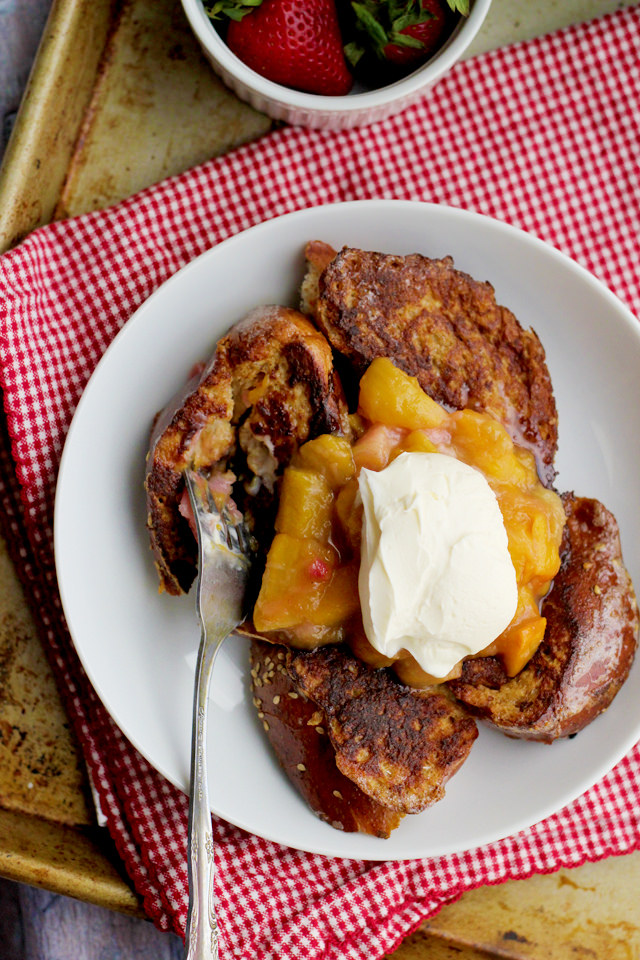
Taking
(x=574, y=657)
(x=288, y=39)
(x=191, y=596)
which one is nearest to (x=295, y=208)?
(x=288, y=39)

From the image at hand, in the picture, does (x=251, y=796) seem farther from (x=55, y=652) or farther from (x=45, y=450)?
(x=45, y=450)

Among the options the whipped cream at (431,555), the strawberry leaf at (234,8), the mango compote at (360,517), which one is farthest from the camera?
the strawberry leaf at (234,8)

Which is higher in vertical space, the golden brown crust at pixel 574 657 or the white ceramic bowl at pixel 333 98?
the white ceramic bowl at pixel 333 98

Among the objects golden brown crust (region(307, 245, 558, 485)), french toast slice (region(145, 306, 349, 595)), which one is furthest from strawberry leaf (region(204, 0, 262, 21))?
french toast slice (region(145, 306, 349, 595))

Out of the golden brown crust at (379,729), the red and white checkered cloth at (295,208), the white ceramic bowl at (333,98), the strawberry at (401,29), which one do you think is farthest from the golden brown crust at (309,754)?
the strawberry at (401,29)

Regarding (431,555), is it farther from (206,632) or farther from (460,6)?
(460,6)

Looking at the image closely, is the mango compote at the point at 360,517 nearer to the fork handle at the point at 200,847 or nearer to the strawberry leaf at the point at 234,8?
the fork handle at the point at 200,847

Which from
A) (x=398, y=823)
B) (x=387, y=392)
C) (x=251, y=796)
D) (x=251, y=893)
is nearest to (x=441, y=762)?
(x=398, y=823)
